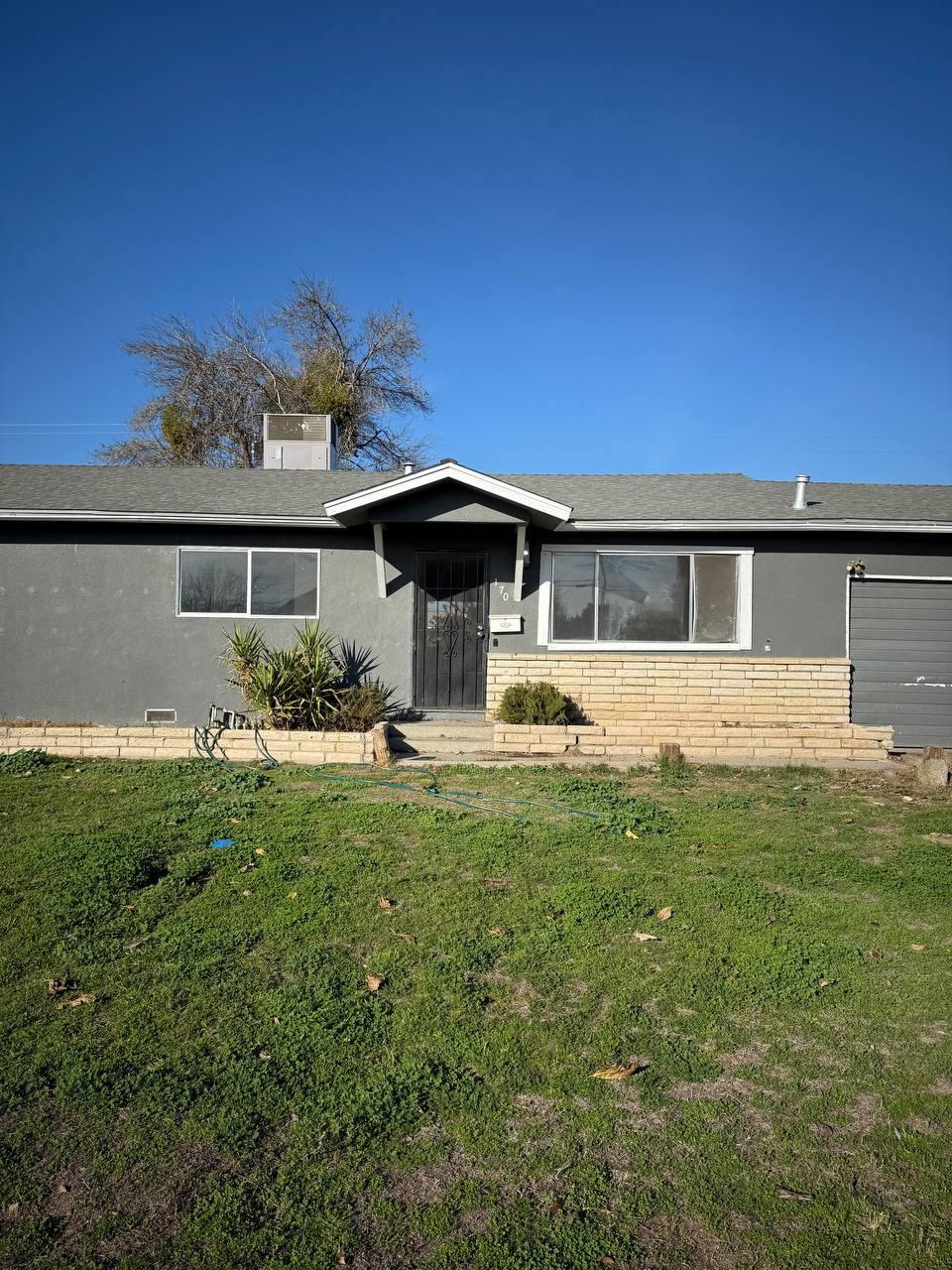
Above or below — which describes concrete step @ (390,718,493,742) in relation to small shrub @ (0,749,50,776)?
above

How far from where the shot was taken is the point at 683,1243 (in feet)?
8.12

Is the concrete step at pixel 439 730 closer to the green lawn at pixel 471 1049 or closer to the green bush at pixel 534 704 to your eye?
the green bush at pixel 534 704

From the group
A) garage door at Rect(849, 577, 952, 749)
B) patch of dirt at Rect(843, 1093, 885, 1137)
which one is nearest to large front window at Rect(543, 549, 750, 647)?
garage door at Rect(849, 577, 952, 749)

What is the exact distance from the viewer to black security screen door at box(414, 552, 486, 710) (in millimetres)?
11797

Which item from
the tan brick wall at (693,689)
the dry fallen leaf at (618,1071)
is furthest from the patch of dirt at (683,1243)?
the tan brick wall at (693,689)

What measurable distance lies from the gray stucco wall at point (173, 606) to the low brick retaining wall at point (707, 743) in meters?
1.83

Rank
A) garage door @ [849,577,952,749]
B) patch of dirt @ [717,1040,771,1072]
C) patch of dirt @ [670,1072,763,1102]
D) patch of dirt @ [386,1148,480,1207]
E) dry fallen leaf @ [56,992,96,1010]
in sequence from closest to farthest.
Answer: patch of dirt @ [386,1148,480,1207], patch of dirt @ [670,1072,763,1102], patch of dirt @ [717,1040,771,1072], dry fallen leaf @ [56,992,96,1010], garage door @ [849,577,952,749]

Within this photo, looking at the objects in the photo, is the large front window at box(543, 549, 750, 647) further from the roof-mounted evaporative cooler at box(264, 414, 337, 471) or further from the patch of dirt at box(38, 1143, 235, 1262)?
the patch of dirt at box(38, 1143, 235, 1262)

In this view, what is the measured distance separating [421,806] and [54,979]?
3688 mm

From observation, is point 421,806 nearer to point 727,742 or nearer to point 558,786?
point 558,786

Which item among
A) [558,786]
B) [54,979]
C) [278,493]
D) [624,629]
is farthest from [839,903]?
[278,493]

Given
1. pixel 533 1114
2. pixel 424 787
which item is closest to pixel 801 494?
pixel 424 787

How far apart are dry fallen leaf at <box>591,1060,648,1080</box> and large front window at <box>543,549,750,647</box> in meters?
8.51

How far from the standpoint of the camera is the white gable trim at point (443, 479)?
10.6 metres
